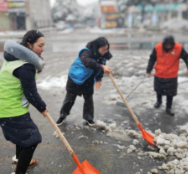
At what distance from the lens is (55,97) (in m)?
5.54

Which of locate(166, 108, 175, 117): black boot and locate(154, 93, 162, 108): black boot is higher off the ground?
locate(154, 93, 162, 108): black boot

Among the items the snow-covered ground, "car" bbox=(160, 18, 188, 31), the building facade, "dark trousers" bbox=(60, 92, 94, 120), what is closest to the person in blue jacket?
"dark trousers" bbox=(60, 92, 94, 120)

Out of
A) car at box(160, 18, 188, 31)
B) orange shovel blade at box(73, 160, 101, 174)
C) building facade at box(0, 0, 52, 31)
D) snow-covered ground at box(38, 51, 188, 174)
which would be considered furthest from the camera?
building facade at box(0, 0, 52, 31)

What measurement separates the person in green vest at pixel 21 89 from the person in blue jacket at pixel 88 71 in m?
1.19

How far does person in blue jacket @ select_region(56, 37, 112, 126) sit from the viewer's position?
334cm

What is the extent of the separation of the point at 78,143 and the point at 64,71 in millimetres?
5227

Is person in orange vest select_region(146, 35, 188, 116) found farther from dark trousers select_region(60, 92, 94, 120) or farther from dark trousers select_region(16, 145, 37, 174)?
dark trousers select_region(16, 145, 37, 174)

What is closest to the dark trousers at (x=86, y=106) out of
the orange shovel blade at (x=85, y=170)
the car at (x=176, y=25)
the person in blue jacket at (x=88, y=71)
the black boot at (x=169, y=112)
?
the person in blue jacket at (x=88, y=71)

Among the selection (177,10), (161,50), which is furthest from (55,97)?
(177,10)

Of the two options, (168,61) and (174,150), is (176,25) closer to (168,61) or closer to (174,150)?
(168,61)

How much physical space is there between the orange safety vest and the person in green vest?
2.76m

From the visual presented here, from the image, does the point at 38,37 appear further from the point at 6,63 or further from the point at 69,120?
the point at 69,120

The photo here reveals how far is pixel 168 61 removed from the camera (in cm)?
430

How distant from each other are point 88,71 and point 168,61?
169 cm
